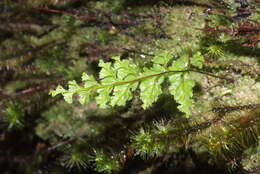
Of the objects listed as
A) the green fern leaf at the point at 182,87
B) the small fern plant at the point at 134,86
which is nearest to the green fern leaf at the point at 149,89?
the small fern plant at the point at 134,86

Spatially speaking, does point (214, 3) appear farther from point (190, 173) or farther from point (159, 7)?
point (190, 173)

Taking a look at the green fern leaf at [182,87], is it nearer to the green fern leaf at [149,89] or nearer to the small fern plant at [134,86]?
the small fern plant at [134,86]

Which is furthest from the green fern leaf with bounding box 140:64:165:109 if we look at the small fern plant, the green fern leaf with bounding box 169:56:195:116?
the green fern leaf with bounding box 169:56:195:116

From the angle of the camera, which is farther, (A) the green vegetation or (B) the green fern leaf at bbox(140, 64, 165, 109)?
(A) the green vegetation

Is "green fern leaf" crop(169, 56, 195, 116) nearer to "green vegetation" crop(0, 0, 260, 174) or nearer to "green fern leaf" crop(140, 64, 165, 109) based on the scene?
"green vegetation" crop(0, 0, 260, 174)

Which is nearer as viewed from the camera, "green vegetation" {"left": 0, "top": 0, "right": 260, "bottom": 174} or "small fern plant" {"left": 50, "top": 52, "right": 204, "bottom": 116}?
"small fern plant" {"left": 50, "top": 52, "right": 204, "bottom": 116}

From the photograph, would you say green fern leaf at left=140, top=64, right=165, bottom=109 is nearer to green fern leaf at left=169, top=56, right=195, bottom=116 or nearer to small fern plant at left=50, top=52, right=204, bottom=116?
small fern plant at left=50, top=52, right=204, bottom=116

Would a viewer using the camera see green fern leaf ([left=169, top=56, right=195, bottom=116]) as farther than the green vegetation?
No

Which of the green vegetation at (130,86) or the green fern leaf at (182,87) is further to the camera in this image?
the green vegetation at (130,86)

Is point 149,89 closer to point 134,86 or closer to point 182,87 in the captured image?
point 134,86

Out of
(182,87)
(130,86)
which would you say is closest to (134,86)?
(130,86)

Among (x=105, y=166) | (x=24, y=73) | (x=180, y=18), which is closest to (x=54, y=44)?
(x=24, y=73)
